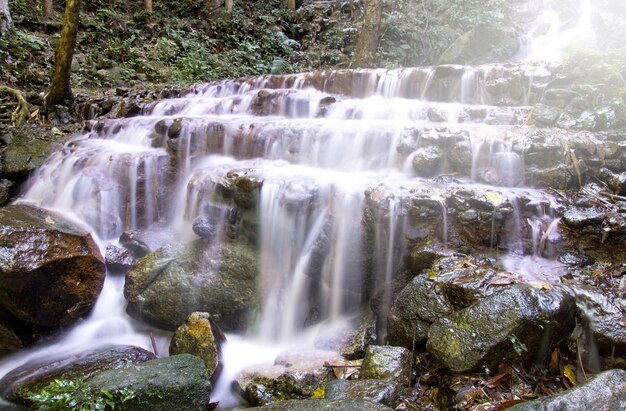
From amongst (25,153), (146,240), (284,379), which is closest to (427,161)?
(284,379)

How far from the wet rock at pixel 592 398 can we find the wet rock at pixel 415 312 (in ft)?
3.78

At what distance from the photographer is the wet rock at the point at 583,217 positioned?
4539 mm

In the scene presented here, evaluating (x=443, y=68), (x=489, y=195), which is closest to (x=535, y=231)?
(x=489, y=195)

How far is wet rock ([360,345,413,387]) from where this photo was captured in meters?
3.36

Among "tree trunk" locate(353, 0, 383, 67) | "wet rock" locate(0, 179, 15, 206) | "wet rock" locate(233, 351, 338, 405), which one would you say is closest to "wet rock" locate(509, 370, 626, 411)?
"wet rock" locate(233, 351, 338, 405)

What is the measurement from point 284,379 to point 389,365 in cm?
104

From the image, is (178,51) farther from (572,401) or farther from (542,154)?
(572,401)

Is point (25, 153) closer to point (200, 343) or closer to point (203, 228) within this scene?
point (203, 228)

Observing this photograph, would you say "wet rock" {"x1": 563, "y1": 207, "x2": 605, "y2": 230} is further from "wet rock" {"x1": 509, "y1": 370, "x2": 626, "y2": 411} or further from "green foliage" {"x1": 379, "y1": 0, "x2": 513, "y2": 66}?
"green foliage" {"x1": 379, "y1": 0, "x2": 513, "y2": 66}

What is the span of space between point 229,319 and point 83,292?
182 centimetres

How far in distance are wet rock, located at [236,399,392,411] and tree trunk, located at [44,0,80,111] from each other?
913 cm

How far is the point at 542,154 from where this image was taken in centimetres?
554

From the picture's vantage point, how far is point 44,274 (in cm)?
461

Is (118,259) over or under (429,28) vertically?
under
